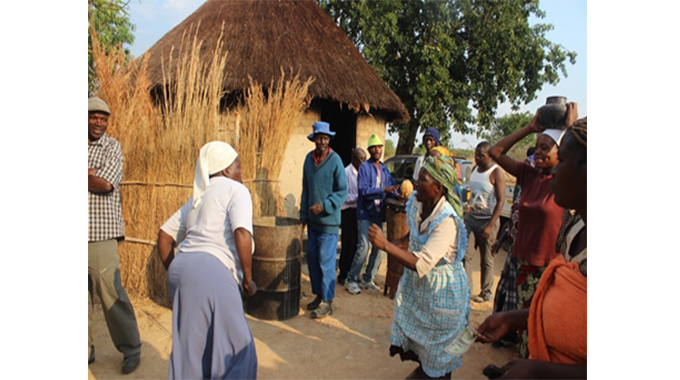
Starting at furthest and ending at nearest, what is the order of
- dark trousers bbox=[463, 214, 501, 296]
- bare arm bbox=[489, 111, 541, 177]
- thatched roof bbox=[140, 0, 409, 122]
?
1. thatched roof bbox=[140, 0, 409, 122]
2. dark trousers bbox=[463, 214, 501, 296]
3. bare arm bbox=[489, 111, 541, 177]

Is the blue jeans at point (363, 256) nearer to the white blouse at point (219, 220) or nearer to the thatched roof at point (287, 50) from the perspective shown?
the white blouse at point (219, 220)

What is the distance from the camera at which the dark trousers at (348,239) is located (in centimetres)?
528

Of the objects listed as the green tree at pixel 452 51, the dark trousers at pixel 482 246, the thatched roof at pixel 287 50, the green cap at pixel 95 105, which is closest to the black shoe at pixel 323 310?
the dark trousers at pixel 482 246

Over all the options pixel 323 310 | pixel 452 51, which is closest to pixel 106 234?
pixel 323 310

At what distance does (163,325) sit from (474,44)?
1221cm

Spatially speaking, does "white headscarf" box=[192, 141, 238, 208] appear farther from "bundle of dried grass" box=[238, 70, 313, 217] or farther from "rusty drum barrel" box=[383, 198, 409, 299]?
"rusty drum barrel" box=[383, 198, 409, 299]

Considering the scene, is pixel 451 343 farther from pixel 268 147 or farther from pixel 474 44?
pixel 474 44

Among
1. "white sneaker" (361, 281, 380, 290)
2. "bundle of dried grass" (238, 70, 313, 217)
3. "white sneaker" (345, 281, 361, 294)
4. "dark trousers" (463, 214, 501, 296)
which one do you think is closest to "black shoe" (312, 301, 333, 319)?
"white sneaker" (345, 281, 361, 294)

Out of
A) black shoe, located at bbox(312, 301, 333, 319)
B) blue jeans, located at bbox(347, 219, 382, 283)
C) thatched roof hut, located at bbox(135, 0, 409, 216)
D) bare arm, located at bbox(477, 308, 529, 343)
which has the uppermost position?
thatched roof hut, located at bbox(135, 0, 409, 216)

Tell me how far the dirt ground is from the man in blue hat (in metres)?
0.28

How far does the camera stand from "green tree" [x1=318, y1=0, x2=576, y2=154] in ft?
40.2

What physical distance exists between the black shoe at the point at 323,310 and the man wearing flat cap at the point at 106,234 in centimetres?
163

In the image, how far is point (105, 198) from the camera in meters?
3.09

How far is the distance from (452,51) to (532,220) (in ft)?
34.5
